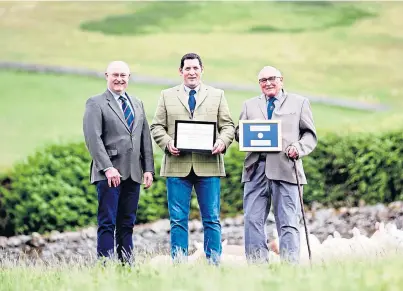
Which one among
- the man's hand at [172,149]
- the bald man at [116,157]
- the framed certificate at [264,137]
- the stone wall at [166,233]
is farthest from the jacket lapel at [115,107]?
the stone wall at [166,233]

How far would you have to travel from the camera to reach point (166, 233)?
12.9 m

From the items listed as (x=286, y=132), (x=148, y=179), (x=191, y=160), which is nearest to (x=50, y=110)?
(x=148, y=179)

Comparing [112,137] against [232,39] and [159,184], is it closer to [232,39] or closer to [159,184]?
[159,184]

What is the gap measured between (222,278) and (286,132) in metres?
2.23

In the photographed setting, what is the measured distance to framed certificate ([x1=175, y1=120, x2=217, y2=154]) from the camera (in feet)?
28.6

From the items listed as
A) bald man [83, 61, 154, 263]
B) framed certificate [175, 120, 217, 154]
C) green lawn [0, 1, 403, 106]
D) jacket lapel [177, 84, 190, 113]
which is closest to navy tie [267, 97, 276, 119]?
framed certificate [175, 120, 217, 154]

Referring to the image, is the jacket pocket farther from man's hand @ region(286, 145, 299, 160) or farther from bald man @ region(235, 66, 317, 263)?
man's hand @ region(286, 145, 299, 160)

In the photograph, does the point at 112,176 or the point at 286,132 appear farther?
the point at 286,132

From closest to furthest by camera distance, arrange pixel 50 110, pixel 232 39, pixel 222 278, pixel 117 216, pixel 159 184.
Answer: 1. pixel 222 278
2. pixel 117 216
3. pixel 159 184
4. pixel 50 110
5. pixel 232 39

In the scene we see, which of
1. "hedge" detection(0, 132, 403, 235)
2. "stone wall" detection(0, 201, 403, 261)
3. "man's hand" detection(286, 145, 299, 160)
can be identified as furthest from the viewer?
Result: "hedge" detection(0, 132, 403, 235)

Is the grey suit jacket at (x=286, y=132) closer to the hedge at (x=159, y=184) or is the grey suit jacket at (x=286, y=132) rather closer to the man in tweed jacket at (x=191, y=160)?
the man in tweed jacket at (x=191, y=160)

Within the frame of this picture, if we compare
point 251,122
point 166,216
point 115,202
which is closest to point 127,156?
point 115,202

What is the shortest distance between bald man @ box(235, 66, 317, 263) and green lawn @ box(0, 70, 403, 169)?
6968mm

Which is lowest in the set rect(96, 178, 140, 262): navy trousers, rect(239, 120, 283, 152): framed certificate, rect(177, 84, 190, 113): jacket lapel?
rect(96, 178, 140, 262): navy trousers
